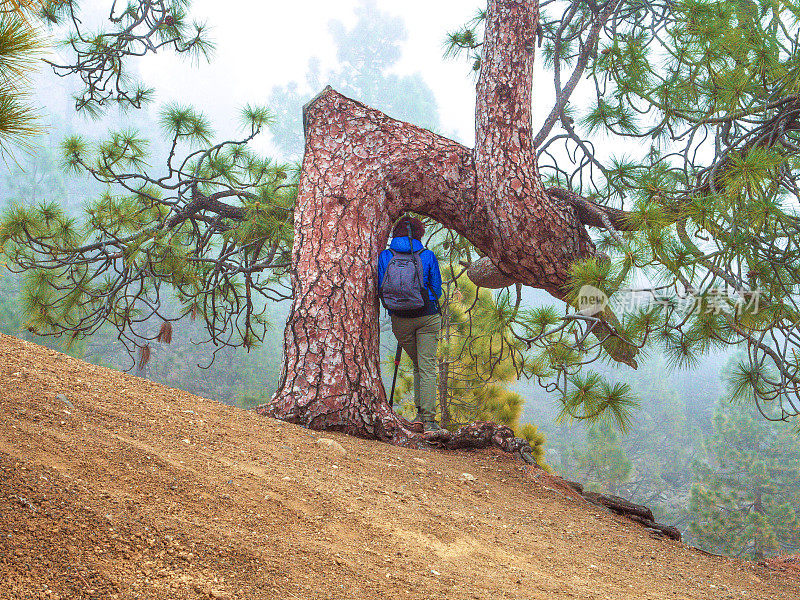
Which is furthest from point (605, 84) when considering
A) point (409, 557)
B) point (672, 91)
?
point (409, 557)

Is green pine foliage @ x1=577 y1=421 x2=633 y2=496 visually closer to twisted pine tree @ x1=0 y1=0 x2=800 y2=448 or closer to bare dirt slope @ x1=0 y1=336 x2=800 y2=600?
twisted pine tree @ x1=0 y1=0 x2=800 y2=448

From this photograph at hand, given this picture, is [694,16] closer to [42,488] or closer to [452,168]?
[452,168]

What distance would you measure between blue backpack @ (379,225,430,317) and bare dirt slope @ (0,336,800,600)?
2.39 feet

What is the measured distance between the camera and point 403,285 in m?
2.32

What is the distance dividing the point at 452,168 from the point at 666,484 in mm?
16742

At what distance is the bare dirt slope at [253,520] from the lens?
798mm

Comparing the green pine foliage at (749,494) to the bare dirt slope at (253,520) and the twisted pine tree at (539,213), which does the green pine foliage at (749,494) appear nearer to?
the twisted pine tree at (539,213)

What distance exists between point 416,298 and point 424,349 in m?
0.35

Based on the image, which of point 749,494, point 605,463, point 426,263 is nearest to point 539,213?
point 426,263

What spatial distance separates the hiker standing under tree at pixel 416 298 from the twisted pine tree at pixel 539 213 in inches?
5.1

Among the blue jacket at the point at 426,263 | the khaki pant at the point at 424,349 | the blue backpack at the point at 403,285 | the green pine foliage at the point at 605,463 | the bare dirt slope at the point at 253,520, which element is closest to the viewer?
the bare dirt slope at the point at 253,520

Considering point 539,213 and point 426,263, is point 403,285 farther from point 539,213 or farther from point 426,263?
point 539,213

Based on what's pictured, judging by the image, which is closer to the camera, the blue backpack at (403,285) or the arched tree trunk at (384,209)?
the arched tree trunk at (384,209)

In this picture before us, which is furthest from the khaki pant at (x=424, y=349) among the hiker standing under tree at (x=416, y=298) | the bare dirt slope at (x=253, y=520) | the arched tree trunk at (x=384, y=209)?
the bare dirt slope at (x=253, y=520)
